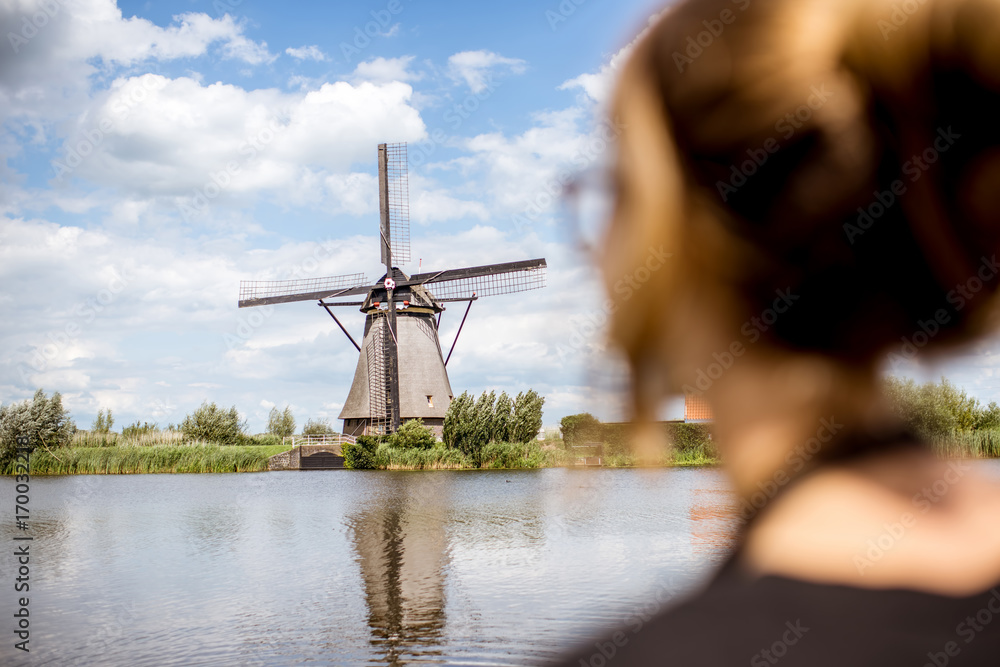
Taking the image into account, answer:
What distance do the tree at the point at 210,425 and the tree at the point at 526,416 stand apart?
74.0 ft

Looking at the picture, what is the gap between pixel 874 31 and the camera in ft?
1.76

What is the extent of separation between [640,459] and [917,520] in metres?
0.33

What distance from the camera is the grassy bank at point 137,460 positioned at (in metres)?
34.1

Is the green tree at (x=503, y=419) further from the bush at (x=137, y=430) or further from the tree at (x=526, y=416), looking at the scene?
the bush at (x=137, y=430)

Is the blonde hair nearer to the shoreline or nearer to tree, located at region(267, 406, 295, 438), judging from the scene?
the shoreline

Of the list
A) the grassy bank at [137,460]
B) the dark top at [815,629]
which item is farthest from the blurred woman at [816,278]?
the grassy bank at [137,460]

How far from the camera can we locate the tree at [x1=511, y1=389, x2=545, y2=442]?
32469mm

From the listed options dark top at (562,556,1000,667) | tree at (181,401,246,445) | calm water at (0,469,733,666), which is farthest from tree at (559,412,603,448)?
tree at (181,401,246,445)

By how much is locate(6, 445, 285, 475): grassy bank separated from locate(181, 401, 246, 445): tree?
8876mm

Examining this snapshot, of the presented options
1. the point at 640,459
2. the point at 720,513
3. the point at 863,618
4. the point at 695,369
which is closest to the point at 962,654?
the point at 863,618

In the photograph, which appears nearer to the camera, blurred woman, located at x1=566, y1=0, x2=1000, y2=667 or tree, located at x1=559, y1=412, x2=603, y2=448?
blurred woman, located at x1=566, y1=0, x2=1000, y2=667

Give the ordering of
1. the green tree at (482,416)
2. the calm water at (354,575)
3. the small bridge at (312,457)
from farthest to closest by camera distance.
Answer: the small bridge at (312,457) < the green tree at (482,416) < the calm water at (354,575)

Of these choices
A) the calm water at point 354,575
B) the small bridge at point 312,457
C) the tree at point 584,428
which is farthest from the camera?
the small bridge at point 312,457

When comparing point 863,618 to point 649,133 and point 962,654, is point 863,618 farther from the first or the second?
point 649,133
